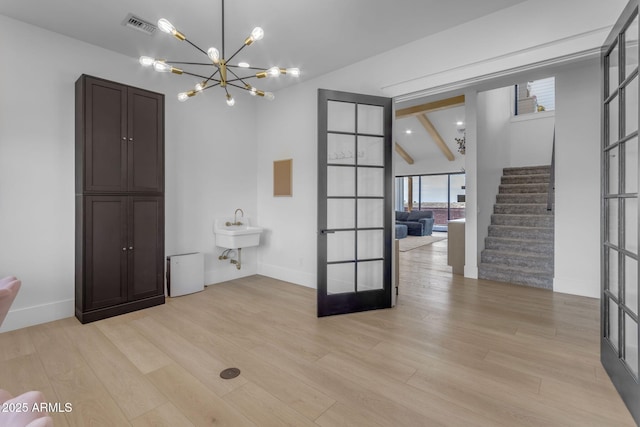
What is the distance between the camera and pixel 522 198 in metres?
5.99

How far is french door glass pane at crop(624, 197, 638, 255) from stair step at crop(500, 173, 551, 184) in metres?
5.09

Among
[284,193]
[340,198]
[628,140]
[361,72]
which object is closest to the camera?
[628,140]

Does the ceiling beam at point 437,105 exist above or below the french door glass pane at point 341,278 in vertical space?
above

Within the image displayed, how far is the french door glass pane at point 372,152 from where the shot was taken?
3.47 meters

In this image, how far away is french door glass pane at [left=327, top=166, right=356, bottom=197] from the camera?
340 centimetres

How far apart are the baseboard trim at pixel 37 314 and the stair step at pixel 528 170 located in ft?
26.3

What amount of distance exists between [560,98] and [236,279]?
17.7 ft

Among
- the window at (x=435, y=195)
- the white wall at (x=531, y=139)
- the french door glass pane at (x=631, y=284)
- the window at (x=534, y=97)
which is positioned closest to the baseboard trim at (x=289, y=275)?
the french door glass pane at (x=631, y=284)

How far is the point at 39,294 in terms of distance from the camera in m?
3.10

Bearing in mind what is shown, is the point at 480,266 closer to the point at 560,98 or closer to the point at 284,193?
the point at 560,98

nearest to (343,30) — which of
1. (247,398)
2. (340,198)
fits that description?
(340,198)

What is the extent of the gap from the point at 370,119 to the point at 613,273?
248 centimetres

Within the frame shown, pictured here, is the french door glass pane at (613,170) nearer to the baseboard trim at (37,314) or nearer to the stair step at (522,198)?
the stair step at (522,198)

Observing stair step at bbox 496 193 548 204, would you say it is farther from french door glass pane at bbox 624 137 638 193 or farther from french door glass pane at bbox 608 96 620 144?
french door glass pane at bbox 624 137 638 193
